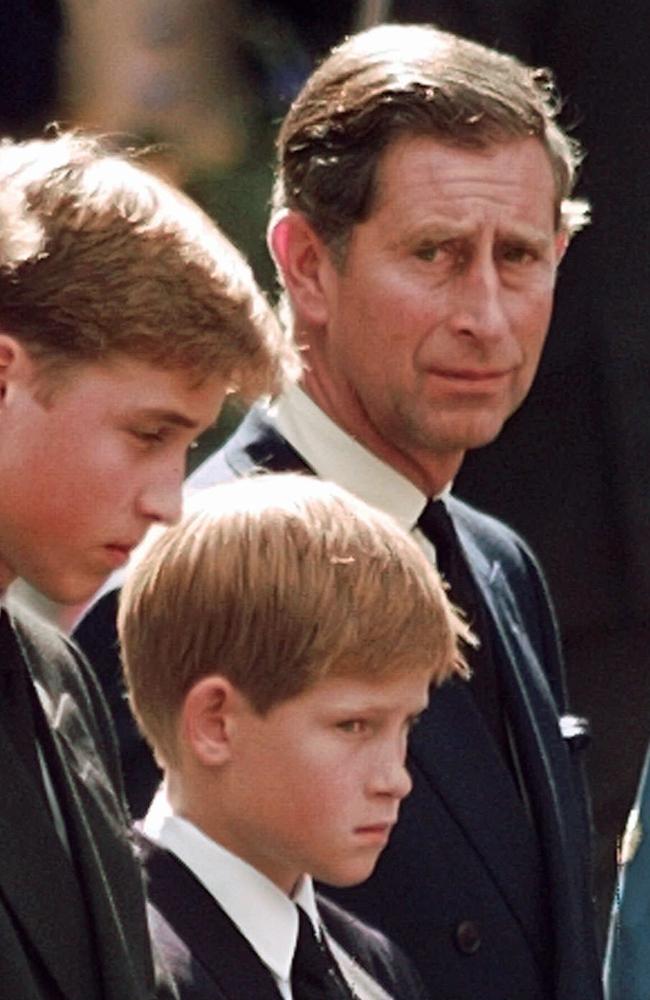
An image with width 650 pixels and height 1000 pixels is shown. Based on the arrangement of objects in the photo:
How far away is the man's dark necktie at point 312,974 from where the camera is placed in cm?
331

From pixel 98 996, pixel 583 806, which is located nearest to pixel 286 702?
pixel 98 996

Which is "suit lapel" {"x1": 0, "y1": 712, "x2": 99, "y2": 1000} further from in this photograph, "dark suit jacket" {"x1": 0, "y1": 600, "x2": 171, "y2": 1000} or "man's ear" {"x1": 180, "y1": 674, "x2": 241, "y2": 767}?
"man's ear" {"x1": 180, "y1": 674, "x2": 241, "y2": 767}

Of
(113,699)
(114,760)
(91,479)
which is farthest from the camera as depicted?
(113,699)

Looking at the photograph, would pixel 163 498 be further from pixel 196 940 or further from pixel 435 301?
pixel 435 301

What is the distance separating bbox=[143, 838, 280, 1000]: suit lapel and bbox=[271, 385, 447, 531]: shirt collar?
0.65m

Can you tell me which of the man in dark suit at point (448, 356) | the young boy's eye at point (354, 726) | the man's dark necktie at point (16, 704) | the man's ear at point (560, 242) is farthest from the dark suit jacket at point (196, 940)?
the man's ear at point (560, 242)

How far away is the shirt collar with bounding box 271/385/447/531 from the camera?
12.5ft

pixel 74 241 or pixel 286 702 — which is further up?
pixel 74 241

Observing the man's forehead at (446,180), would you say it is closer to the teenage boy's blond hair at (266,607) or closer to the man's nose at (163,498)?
the teenage boy's blond hair at (266,607)

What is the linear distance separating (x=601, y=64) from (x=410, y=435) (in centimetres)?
137

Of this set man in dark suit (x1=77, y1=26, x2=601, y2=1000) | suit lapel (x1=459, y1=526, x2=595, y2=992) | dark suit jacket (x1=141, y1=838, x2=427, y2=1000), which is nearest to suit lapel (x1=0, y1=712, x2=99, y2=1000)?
dark suit jacket (x1=141, y1=838, x2=427, y2=1000)

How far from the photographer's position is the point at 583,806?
393 cm

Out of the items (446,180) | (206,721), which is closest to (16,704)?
(206,721)

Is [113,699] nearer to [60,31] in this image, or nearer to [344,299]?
[344,299]
